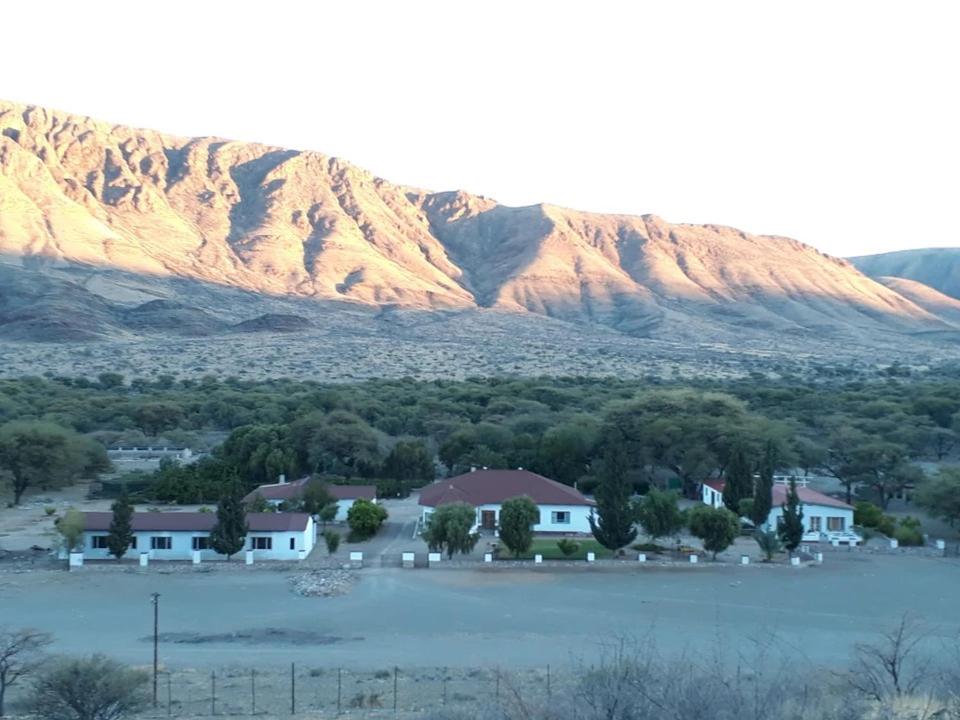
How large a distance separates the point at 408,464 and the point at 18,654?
2685 cm

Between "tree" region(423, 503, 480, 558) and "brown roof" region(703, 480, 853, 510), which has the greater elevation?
"brown roof" region(703, 480, 853, 510)

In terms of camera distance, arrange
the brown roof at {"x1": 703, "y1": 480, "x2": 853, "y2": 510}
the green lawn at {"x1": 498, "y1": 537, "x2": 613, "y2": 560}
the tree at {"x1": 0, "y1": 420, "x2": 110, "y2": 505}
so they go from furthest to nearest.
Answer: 1. the tree at {"x1": 0, "y1": 420, "x2": 110, "y2": 505}
2. the brown roof at {"x1": 703, "y1": 480, "x2": 853, "y2": 510}
3. the green lawn at {"x1": 498, "y1": 537, "x2": 613, "y2": 560}

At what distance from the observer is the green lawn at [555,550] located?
32250 mm

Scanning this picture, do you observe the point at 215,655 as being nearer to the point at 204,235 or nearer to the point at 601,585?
the point at 601,585

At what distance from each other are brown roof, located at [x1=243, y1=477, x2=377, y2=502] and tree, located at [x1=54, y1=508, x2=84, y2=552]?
26.6 ft

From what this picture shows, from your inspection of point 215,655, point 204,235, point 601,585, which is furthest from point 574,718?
point 204,235

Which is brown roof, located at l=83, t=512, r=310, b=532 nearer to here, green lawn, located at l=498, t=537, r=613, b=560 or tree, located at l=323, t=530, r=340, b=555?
tree, located at l=323, t=530, r=340, b=555

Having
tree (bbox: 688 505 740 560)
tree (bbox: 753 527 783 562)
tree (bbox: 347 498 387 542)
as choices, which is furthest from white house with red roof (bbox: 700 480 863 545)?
tree (bbox: 347 498 387 542)

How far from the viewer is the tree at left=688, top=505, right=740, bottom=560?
31656mm

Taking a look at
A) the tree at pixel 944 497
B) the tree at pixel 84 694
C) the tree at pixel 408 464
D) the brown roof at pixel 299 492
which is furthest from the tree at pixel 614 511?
the tree at pixel 84 694

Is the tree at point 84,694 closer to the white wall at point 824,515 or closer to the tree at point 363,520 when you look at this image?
the tree at point 363,520

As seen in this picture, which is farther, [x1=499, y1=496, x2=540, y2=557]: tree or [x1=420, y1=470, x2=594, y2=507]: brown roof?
[x1=420, y1=470, x2=594, y2=507]: brown roof

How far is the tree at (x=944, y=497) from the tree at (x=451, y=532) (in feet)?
51.3

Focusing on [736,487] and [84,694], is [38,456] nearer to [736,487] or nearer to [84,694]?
[736,487]
